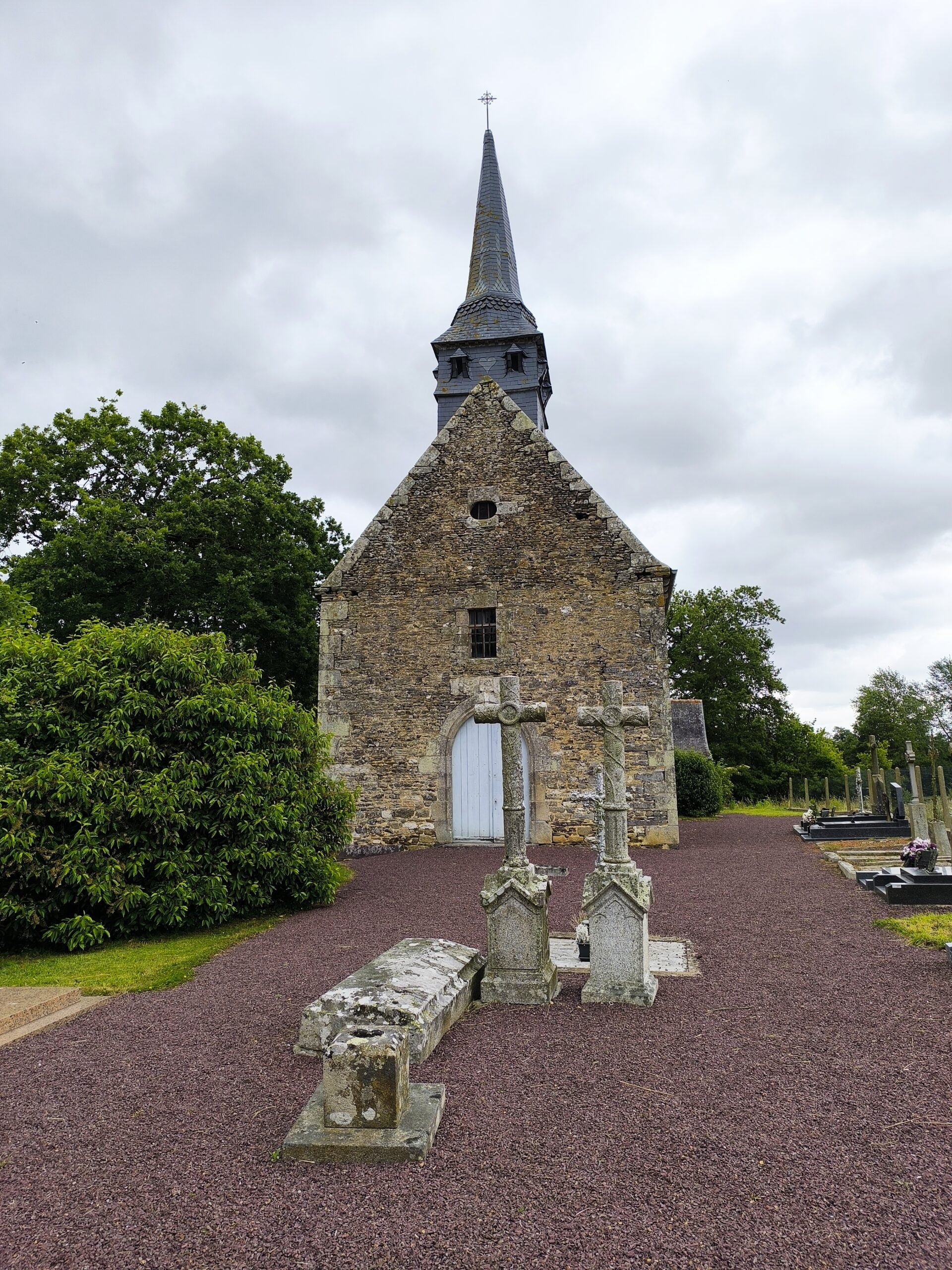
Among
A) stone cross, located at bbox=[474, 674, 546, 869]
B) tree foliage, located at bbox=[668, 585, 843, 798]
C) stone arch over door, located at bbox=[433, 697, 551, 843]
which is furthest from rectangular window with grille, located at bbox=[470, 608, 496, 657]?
tree foliage, located at bbox=[668, 585, 843, 798]

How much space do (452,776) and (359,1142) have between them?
36.0ft

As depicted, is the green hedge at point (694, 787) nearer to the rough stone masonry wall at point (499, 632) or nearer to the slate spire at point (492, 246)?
the rough stone masonry wall at point (499, 632)

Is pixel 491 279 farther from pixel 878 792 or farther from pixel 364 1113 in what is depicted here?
pixel 364 1113

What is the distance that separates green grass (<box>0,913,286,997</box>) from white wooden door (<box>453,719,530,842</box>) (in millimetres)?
6342

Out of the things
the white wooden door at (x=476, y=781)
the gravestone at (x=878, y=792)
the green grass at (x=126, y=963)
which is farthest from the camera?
the gravestone at (x=878, y=792)

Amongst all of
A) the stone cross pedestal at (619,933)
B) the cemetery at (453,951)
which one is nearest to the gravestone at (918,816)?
the cemetery at (453,951)

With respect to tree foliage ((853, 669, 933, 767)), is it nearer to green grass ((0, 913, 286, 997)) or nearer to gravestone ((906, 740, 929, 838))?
gravestone ((906, 740, 929, 838))

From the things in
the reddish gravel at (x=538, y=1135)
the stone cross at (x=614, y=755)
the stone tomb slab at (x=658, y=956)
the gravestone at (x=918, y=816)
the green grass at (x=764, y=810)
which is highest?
the stone cross at (x=614, y=755)

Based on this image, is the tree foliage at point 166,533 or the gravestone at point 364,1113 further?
the tree foliage at point 166,533

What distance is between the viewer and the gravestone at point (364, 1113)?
3137 millimetres

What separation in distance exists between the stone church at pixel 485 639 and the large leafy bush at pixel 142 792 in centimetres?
516

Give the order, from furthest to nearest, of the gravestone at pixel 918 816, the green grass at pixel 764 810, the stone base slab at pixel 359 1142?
the green grass at pixel 764 810 < the gravestone at pixel 918 816 < the stone base slab at pixel 359 1142

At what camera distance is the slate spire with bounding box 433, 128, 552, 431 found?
2111 centimetres

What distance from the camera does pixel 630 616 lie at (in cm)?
1380
